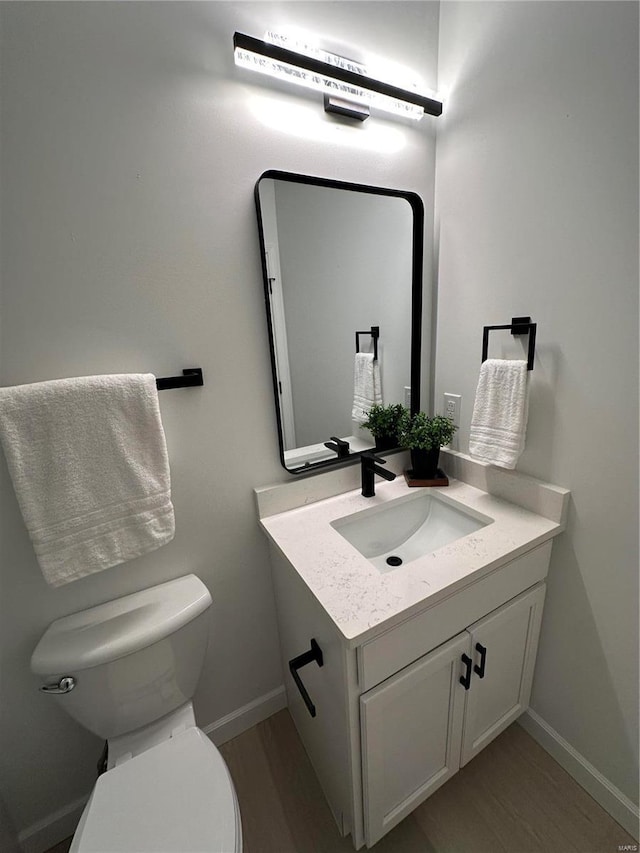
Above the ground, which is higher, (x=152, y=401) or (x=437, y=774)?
(x=152, y=401)

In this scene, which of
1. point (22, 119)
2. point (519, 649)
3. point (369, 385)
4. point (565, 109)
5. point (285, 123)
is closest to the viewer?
point (22, 119)

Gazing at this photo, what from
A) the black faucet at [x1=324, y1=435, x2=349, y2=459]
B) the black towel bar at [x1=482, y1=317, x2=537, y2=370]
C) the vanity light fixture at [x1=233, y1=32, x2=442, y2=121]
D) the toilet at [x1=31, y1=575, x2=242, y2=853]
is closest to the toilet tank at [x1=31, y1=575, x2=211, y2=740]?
the toilet at [x1=31, y1=575, x2=242, y2=853]

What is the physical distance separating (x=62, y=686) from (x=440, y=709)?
984 mm

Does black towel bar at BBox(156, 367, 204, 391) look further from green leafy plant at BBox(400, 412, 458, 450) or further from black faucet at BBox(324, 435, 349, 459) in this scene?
green leafy plant at BBox(400, 412, 458, 450)

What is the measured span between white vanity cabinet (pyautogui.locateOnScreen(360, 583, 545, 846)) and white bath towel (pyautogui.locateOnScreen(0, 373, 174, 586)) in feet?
2.30

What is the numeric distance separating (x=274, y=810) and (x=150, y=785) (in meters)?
0.56

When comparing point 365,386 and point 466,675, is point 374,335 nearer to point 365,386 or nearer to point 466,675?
point 365,386

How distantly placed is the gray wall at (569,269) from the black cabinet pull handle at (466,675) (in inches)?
16.1

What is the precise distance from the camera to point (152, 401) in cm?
86

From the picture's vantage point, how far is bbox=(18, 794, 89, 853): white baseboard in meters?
1.00

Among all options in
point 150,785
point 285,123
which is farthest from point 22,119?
point 150,785

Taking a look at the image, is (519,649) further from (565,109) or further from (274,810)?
(565,109)

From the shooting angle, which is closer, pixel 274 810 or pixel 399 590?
pixel 399 590

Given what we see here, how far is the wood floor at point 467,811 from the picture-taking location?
39.3 inches
